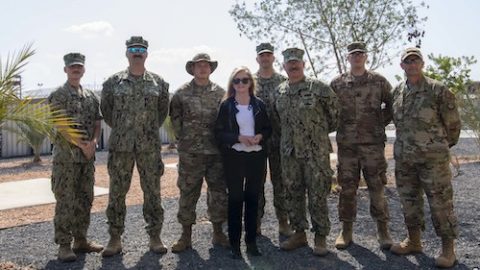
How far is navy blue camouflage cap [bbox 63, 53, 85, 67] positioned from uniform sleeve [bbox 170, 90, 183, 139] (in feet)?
3.18

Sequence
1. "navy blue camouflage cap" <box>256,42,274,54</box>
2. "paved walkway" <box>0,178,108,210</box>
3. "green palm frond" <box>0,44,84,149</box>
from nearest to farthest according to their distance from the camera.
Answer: "green palm frond" <box>0,44,84,149</box>
"navy blue camouflage cap" <box>256,42,274,54</box>
"paved walkway" <box>0,178,108,210</box>

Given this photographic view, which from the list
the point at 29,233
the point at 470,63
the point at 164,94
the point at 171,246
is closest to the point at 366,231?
the point at 171,246

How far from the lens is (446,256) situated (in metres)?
4.48

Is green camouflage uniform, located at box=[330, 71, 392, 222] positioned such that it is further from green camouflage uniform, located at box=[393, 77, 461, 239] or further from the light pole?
the light pole

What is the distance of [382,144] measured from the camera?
506 cm

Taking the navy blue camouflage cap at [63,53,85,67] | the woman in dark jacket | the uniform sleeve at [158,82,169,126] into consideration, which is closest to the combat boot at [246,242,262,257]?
the woman in dark jacket

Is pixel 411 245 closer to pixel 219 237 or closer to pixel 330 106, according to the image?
pixel 330 106

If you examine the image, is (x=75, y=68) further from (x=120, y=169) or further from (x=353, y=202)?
(x=353, y=202)

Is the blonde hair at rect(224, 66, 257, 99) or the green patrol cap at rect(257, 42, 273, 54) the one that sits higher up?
the green patrol cap at rect(257, 42, 273, 54)

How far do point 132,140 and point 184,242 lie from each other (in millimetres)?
1178

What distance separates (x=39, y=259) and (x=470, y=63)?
28.5 feet

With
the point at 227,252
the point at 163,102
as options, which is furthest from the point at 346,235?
the point at 163,102

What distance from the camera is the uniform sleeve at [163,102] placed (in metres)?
5.10

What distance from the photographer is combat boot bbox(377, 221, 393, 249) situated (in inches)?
198
